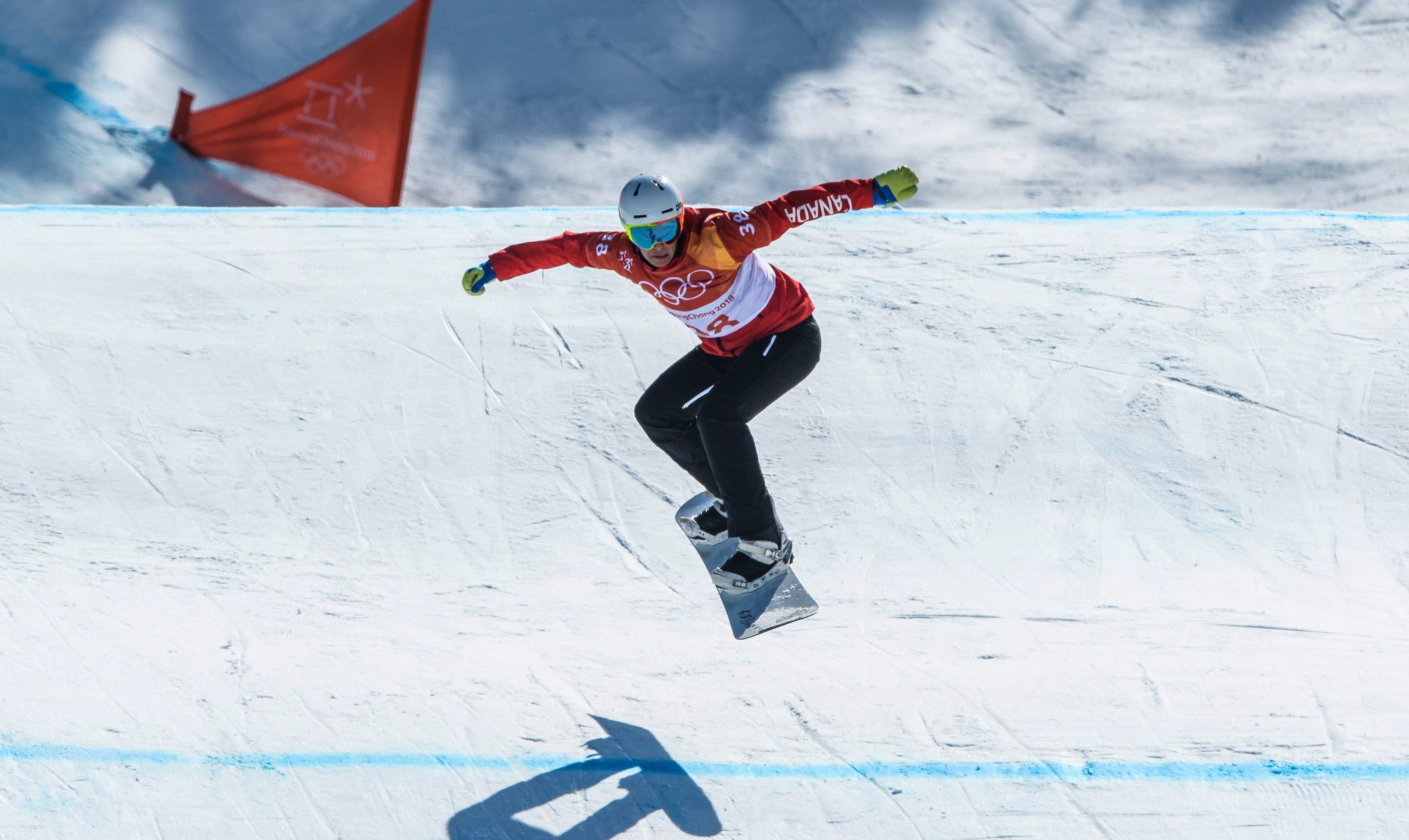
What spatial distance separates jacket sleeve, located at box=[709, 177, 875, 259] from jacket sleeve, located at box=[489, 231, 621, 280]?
1.61 feet

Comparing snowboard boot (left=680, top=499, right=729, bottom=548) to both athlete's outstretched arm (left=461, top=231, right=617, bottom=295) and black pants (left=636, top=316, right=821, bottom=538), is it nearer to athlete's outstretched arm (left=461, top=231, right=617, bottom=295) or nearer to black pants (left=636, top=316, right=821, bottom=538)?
black pants (left=636, top=316, right=821, bottom=538)

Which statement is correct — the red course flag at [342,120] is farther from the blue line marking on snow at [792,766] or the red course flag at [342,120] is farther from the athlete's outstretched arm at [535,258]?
the blue line marking on snow at [792,766]

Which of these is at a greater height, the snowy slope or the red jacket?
the snowy slope

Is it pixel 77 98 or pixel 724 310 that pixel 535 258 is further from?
pixel 77 98

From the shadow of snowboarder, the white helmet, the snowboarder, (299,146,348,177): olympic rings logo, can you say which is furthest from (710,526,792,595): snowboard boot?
(299,146,348,177): olympic rings logo

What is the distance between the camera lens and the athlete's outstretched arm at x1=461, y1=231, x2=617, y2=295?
4121 mm

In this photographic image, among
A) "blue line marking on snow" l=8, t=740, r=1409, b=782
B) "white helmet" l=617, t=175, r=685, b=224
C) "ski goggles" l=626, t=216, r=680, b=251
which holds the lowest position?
"blue line marking on snow" l=8, t=740, r=1409, b=782

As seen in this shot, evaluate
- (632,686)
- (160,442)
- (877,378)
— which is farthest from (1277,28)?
(160,442)

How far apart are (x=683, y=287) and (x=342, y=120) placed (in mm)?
5184

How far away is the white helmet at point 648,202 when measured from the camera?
12.3ft

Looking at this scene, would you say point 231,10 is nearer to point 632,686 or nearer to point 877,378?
point 877,378

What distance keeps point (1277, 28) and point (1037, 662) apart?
25.6ft

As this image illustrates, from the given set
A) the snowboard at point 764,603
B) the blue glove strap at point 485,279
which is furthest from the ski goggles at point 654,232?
the snowboard at point 764,603

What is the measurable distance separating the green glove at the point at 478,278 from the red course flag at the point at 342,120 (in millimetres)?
4037
